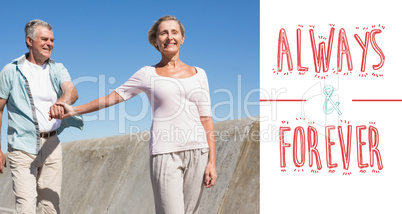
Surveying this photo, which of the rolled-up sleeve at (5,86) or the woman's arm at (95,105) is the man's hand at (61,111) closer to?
the woman's arm at (95,105)

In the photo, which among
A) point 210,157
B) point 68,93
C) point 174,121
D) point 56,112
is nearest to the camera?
point 174,121

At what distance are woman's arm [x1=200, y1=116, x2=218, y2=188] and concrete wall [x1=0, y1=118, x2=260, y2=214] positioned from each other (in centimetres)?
163

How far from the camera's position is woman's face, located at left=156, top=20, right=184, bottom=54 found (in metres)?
2.94

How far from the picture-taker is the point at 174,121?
2.88 meters

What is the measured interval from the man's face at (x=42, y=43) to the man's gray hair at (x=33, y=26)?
26 millimetres

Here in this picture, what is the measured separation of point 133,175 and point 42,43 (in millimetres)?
2685

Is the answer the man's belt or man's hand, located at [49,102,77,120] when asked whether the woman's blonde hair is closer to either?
man's hand, located at [49,102,77,120]

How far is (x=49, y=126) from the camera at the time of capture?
3646 mm

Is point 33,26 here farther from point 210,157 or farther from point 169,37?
point 210,157
